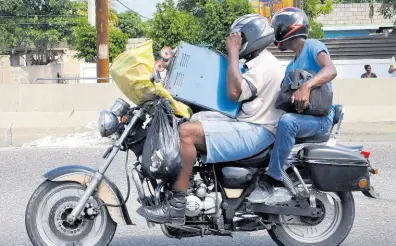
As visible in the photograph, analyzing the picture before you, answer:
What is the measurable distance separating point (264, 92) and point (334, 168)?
722 mm

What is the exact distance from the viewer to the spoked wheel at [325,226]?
5305 millimetres

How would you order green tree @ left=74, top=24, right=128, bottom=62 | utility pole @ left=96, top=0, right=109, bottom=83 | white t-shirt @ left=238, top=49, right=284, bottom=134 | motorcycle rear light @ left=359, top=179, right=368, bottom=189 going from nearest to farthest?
white t-shirt @ left=238, top=49, right=284, bottom=134 < motorcycle rear light @ left=359, top=179, right=368, bottom=189 < utility pole @ left=96, top=0, right=109, bottom=83 < green tree @ left=74, top=24, right=128, bottom=62

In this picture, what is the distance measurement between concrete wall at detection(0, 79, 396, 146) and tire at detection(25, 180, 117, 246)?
7.72m

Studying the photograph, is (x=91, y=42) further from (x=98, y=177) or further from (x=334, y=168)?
(x=334, y=168)

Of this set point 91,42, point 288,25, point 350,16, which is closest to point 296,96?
point 288,25

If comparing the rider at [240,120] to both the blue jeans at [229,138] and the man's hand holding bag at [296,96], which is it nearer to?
the blue jeans at [229,138]

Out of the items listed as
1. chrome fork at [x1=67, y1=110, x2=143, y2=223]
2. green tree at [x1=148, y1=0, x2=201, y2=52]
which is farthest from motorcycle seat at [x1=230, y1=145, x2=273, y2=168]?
green tree at [x1=148, y1=0, x2=201, y2=52]

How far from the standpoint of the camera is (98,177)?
5.04m

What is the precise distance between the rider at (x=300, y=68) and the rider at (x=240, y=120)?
0.13 meters

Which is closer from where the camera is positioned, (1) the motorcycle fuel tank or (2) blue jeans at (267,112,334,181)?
(2) blue jeans at (267,112,334,181)

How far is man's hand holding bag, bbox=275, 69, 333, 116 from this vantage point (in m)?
4.95

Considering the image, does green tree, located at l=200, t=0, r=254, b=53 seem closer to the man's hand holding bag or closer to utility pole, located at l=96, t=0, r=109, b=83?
utility pole, located at l=96, t=0, r=109, b=83

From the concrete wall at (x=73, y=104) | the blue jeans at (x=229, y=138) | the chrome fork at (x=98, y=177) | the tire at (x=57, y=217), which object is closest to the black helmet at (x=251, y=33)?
the blue jeans at (x=229, y=138)

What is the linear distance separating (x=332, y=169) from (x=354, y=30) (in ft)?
154
